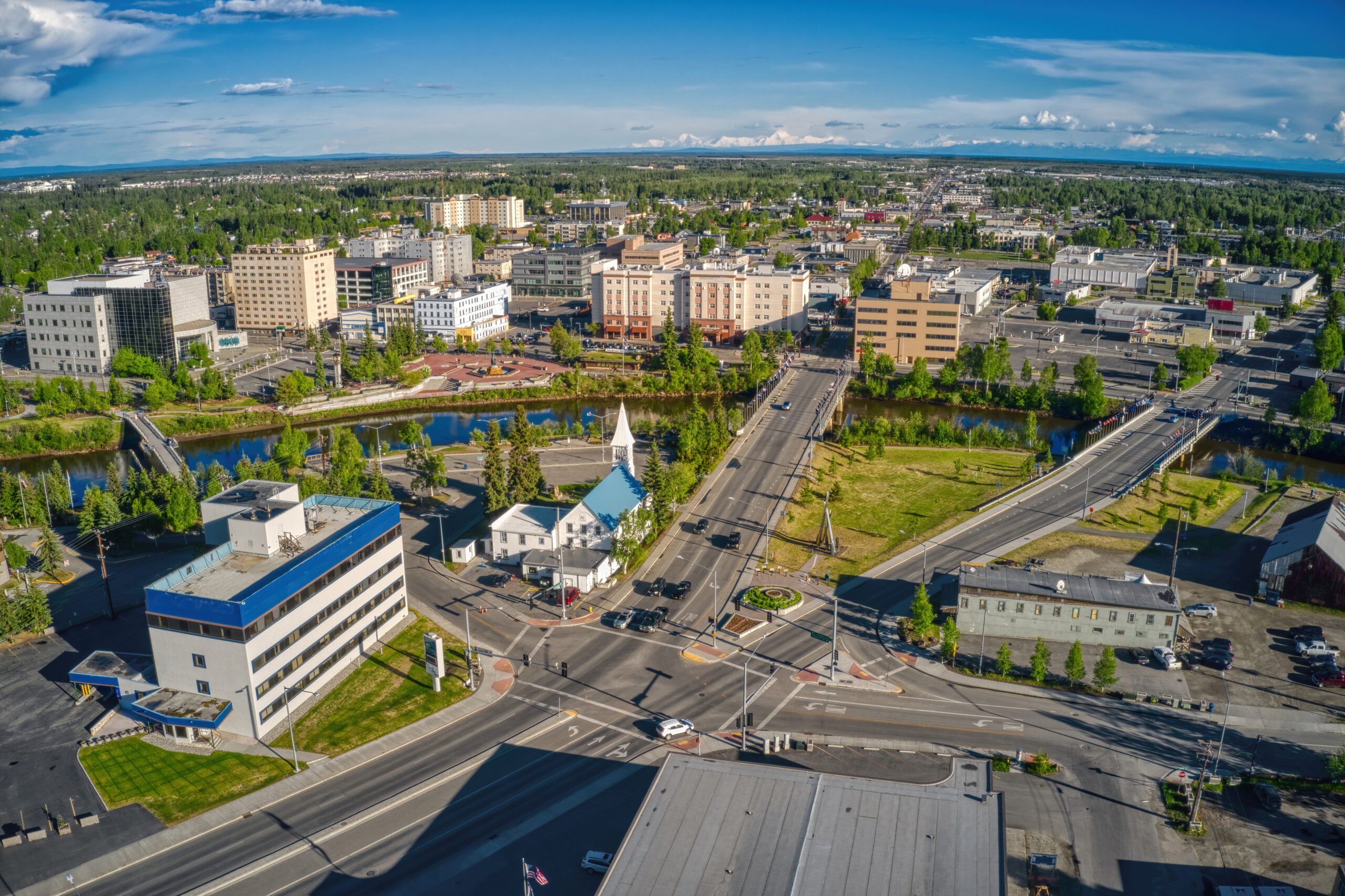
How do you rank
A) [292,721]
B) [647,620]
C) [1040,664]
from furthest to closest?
[647,620] → [1040,664] → [292,721]

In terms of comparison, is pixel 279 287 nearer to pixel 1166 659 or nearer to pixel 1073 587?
pixel 1073 587

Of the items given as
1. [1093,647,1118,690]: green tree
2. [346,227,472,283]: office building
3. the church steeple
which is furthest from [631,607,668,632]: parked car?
[346,227,472,283]: office building

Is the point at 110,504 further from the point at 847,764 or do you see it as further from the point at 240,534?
the point at 847,764

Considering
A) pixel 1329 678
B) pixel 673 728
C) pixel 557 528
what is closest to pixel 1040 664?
pixel 1329 678

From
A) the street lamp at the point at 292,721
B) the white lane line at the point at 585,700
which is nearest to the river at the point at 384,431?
the street lamp at the point at 292,721

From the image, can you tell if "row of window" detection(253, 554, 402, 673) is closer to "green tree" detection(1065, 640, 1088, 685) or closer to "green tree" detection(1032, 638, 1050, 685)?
"green tree" detection(1032, 638, 1050, 685)

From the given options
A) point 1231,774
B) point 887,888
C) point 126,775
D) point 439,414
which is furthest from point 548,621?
point 439,414
